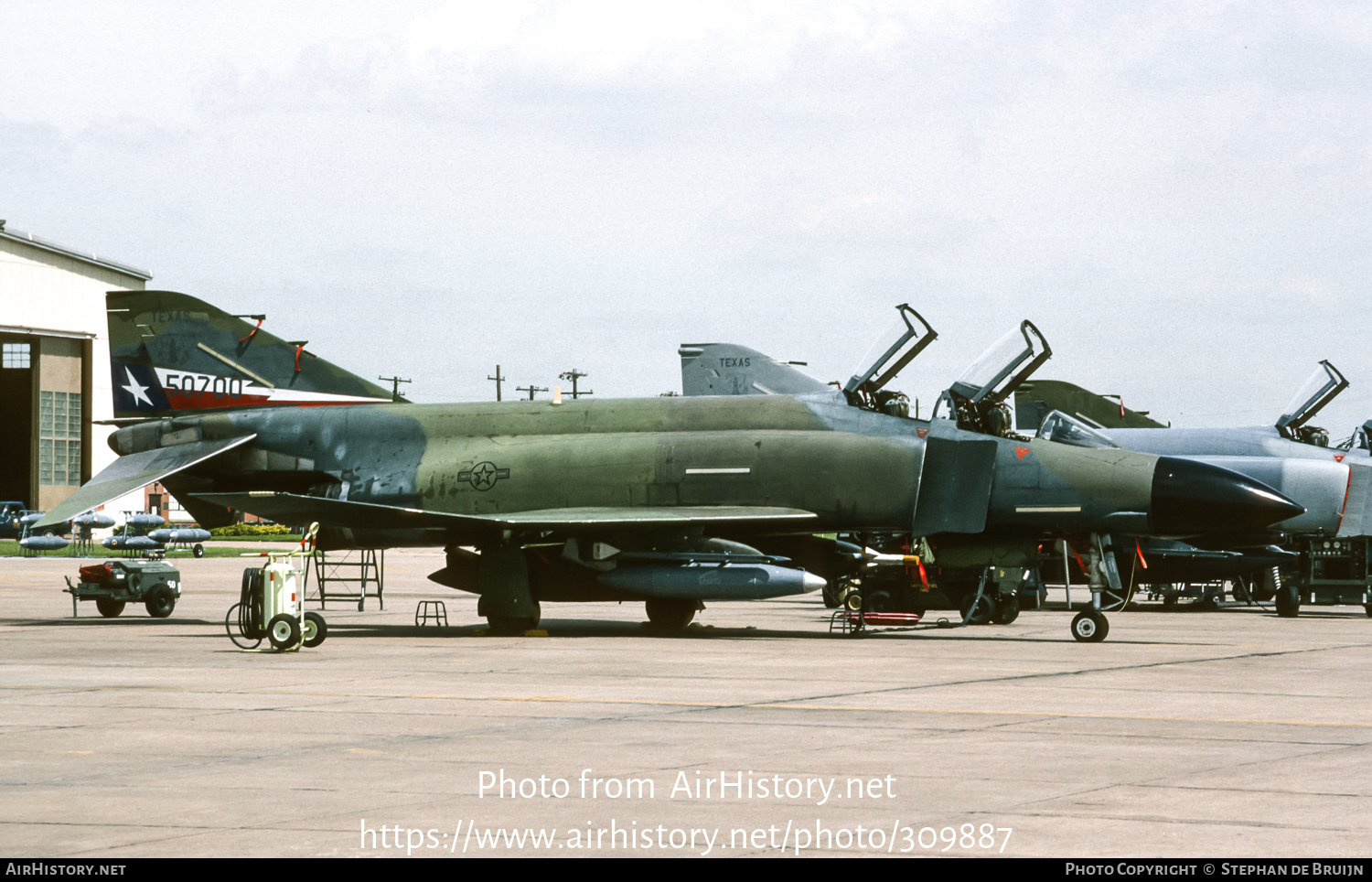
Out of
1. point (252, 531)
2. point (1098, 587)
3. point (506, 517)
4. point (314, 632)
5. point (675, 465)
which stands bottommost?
point (252, 531)

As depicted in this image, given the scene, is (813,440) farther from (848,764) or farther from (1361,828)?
(1361,828)

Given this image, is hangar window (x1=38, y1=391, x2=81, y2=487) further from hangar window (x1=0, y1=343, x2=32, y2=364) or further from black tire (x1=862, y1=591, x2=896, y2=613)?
black tire (x1=862, y1=591, x2=896, y2=613)

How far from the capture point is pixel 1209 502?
61.1 feet

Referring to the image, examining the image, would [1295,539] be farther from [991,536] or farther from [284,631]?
[284,631]

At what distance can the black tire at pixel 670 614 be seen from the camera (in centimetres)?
2148

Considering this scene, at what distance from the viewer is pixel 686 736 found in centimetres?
977

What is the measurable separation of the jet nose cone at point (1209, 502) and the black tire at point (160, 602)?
51.0 feet

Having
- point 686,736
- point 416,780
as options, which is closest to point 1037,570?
point 686,736

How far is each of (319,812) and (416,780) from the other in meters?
0.98

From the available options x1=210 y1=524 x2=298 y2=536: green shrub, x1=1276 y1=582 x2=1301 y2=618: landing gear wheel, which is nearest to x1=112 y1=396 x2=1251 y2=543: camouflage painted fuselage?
x1=1276 y1=582 x2=1301 y2=618: landing gear wheel

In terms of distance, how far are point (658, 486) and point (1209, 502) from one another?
714 cm

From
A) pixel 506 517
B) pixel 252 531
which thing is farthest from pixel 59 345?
pixel 506 517
